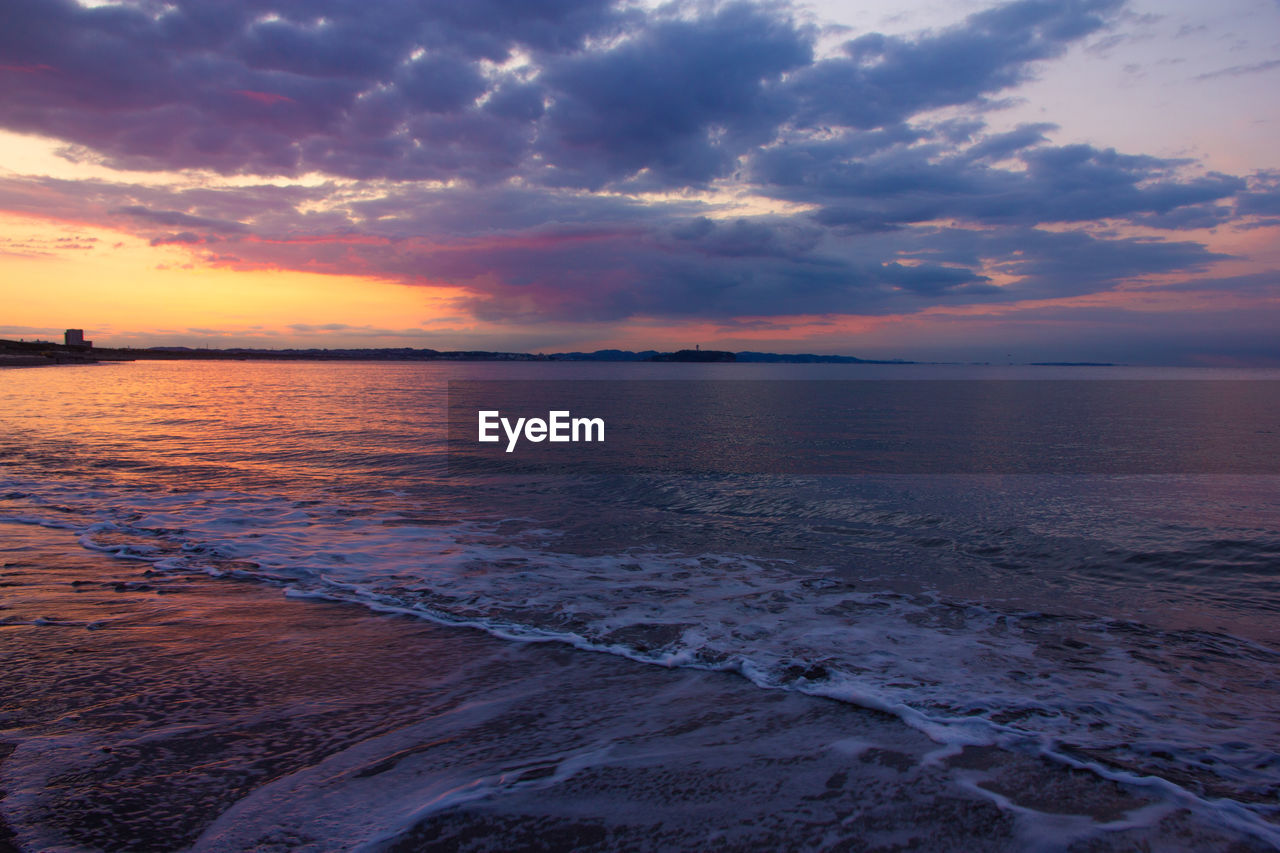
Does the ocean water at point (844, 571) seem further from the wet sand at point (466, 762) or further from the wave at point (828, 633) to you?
the wet sand at point (466, 762)

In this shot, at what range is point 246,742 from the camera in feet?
16.0

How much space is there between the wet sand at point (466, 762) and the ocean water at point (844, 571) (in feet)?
1.12

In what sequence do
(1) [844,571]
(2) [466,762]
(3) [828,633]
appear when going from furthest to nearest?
1. (1) [844,571]
2. (3) [828,633]
3. (2) [466,762]

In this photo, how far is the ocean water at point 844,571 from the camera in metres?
5.85

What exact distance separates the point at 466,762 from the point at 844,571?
7536 mm

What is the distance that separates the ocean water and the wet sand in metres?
0.34

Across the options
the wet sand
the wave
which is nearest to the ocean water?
the wave

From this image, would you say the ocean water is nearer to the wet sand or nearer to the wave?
the wave

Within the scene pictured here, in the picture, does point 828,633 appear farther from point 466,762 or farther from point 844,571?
point 466,762

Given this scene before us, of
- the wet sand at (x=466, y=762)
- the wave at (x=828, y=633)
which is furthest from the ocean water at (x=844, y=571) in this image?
the wet sand at (x=466, y=762)

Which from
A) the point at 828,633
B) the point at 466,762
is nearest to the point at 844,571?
the point at 828,633

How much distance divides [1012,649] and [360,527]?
37.4 feet

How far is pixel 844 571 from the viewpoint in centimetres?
1069

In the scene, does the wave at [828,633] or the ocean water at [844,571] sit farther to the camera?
the ocean water at [844,571]
